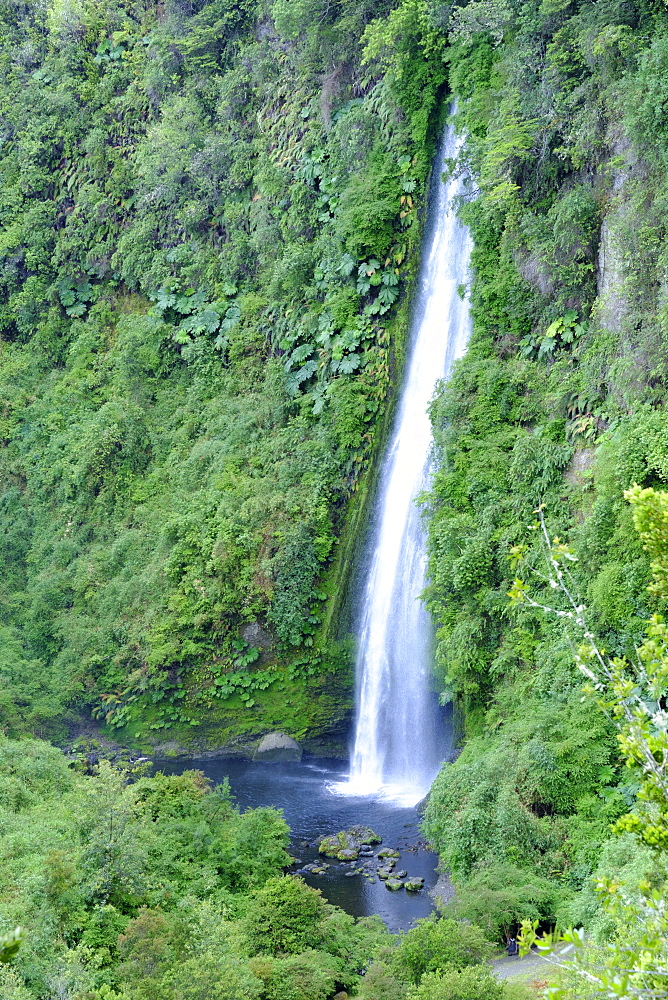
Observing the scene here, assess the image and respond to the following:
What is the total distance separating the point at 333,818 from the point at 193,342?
12397 millimetres

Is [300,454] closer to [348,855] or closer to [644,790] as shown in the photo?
[348,855]

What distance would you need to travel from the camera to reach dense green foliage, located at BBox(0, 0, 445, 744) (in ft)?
61.0

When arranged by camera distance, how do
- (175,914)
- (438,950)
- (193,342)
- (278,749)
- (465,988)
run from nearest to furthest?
(465,988)
(438,950)
(175,914)
(278,749)
(193,342)

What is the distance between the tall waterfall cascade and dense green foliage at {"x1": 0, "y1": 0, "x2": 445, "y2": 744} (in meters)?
0.64

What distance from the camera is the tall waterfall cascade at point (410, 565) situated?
16.5 meters

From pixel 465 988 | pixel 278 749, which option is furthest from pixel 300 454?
pixel 465 988

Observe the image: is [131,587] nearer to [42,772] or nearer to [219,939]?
[42,772]

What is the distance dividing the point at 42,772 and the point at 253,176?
583 inches

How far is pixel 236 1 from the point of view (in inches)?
938

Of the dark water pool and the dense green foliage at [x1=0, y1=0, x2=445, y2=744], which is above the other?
the dense green foliage at [x1=0, y1=0, x2=445, y2=744]

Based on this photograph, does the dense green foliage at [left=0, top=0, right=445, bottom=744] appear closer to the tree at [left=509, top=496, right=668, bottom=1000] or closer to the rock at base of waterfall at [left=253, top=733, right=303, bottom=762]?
the rock at base of waterfall at [left=253, top=733, right=303, bottom=762]

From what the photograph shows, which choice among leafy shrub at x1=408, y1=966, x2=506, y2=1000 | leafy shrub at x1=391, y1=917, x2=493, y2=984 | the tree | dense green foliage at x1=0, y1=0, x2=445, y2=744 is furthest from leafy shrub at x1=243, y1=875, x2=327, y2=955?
dense green foliage at x1=0, y1=0, x2=445, y2=744

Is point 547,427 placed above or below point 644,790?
above

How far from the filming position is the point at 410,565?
1683 cm
